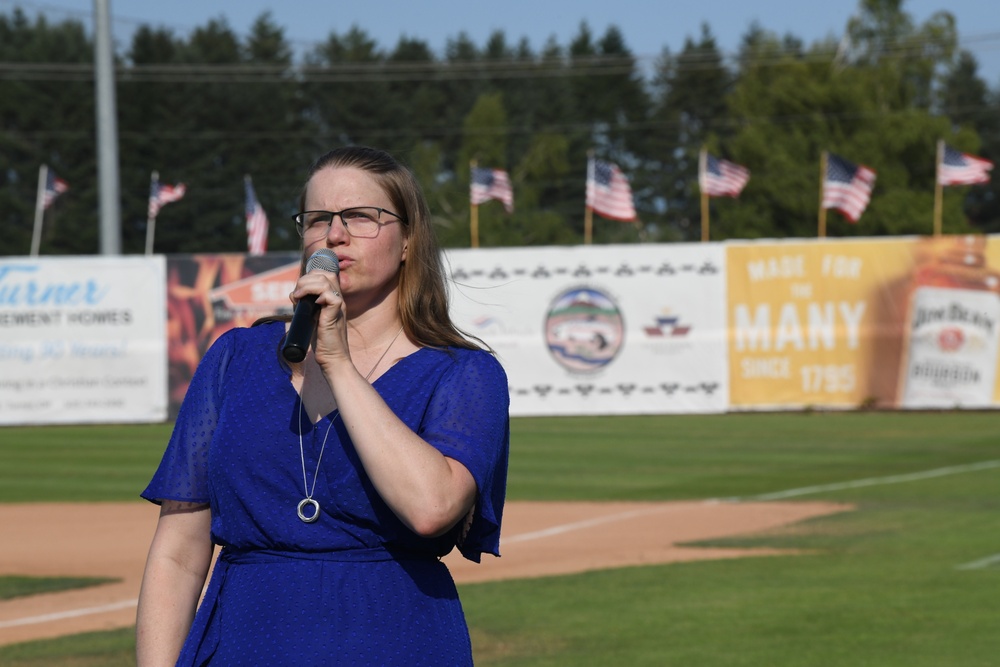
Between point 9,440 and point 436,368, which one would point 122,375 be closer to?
point 9,440

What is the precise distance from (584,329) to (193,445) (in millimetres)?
24689

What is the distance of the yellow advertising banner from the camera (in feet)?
89.2

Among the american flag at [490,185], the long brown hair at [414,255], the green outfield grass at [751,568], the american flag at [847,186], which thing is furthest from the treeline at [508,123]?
the long brown hair at [414,255]

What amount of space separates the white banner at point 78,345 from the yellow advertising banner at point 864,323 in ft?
33.9

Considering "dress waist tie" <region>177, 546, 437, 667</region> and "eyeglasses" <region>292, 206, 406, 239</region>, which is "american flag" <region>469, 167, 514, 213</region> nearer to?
"eyeglasses" <region>292, 206, 406, 239</region>

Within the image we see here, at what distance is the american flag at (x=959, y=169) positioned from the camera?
35.5 metres

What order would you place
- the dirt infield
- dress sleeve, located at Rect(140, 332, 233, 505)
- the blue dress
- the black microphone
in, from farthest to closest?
the dirt infield < dress sleeve, located at Rect(140, 332, 233, 505) < the blue dress < the black microphone

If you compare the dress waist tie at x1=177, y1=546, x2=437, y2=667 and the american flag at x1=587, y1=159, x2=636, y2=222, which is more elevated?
the american flag at x1=587, y1=159, x2=636, y2=222

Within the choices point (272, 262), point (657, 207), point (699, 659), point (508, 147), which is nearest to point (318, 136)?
point (508, 147)

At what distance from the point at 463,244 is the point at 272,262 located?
139 ft

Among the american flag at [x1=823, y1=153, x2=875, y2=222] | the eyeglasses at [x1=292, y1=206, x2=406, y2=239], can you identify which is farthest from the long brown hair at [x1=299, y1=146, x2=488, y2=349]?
the american flag at [x1=823, y1=153, x2=875, y2=222]

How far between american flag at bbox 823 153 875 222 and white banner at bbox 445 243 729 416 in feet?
30.7

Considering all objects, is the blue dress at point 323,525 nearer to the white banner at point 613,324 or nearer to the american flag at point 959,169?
the white banner at point 613,324

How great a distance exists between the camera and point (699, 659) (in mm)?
7906
